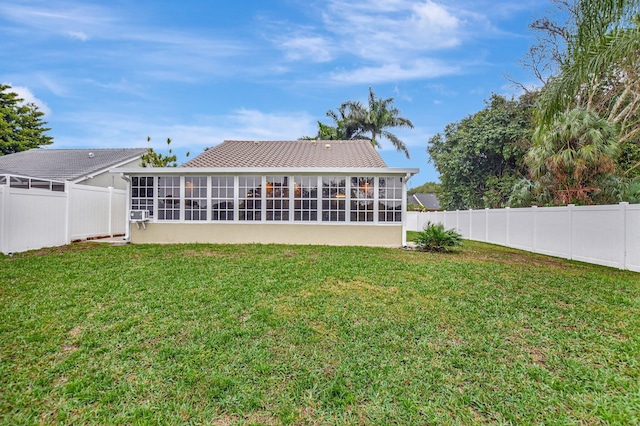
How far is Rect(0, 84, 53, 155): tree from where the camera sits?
27.4 metres

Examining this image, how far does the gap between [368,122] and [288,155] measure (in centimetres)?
1377

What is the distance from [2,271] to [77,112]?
12.1 meters

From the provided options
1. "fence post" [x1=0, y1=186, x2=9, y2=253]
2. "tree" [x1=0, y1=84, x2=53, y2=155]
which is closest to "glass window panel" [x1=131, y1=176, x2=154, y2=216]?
"fence post" [x1=0, y1=186, x2=9, y2=253]

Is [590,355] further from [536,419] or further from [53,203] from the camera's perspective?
[53,203]

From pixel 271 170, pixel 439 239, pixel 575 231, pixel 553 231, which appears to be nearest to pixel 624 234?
pixel 575 231

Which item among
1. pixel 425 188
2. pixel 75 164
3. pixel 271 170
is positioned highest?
pixel 425 188

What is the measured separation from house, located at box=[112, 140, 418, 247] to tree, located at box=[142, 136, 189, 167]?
8184 millimetres

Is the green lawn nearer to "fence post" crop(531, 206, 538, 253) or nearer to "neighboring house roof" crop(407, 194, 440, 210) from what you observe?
"fence post" crop(531, 206, 538, 253)

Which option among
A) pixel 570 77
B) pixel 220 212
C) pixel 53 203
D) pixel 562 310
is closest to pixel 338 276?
pixel 562 310

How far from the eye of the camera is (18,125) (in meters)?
29.1

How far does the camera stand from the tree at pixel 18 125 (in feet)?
90.0

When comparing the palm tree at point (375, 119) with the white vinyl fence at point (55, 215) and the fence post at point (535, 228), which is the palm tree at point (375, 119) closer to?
the fence post at point (535, 228)

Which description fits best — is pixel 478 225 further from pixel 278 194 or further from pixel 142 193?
pixel 142 193

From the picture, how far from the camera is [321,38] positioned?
13508 millimetres
